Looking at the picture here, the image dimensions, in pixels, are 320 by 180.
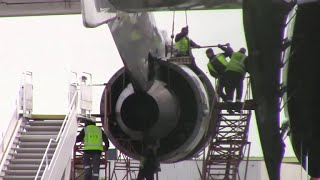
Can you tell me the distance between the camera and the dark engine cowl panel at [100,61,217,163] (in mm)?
12508

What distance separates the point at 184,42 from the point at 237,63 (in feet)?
2.66

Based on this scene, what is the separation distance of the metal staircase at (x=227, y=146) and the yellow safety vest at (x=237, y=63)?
0.46m

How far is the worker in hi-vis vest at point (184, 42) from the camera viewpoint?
398 inches

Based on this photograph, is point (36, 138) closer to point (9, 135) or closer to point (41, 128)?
point (41, 128)

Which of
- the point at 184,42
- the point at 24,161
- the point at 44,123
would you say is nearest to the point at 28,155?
the point at 24,161

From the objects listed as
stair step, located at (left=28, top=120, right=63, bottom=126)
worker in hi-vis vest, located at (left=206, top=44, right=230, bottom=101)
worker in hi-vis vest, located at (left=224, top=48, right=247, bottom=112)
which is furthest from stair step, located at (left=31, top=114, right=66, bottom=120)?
worker in hi-vis vest, located at (left=224, top=48, right=247, bottom=112)

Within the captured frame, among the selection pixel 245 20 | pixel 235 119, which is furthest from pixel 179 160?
pixel 245 20

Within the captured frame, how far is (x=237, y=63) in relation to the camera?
970 cm

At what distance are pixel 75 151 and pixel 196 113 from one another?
19.7 ft

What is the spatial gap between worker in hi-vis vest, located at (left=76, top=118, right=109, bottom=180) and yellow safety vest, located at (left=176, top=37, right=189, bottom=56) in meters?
5.45

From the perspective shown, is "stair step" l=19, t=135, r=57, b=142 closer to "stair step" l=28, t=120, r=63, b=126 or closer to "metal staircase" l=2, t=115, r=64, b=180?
"metal staircase" l=2, t=115, r=64, b=180

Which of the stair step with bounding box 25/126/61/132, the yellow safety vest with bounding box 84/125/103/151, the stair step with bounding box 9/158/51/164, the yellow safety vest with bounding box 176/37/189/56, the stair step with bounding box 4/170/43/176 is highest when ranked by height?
the yellow safety vest with bounding box 176/37/189/56

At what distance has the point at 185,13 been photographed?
32.6 feet

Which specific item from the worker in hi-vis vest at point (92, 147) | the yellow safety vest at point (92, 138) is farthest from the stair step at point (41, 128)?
the yellow safety vest at point (92, 138)
